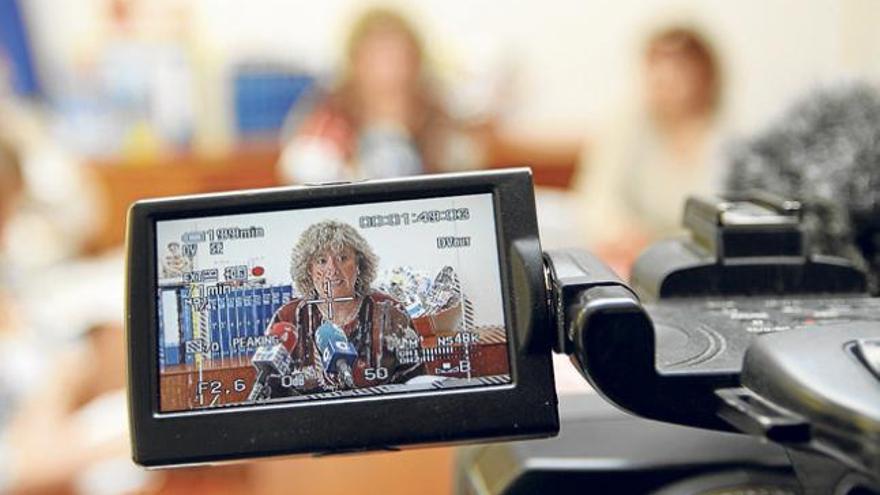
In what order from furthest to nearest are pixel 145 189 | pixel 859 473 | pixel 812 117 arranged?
pixel 145 189
pixel 812 117
pixel 859 473

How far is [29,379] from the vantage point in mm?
1727

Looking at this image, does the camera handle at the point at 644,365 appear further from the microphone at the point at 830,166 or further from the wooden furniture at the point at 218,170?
the wooden furniture at the point at 218,170

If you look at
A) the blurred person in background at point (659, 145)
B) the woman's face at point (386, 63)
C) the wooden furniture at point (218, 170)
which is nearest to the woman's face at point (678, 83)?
the blurred person in background at point (659, 145)

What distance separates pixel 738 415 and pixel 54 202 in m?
2.37

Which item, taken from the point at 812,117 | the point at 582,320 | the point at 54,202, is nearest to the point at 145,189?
the point at 54,202

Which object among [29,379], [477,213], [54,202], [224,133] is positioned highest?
[224,133]

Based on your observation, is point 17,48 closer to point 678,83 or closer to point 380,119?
point 380,119

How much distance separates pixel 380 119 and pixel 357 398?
7.47 feet

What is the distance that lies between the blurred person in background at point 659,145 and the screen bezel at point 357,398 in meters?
1.96

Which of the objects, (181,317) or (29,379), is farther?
(29,379)

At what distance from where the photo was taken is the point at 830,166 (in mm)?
683

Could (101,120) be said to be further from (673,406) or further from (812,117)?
(673,406)

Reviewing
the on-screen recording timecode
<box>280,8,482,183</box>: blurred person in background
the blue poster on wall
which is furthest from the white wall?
the on-screen recording timecode

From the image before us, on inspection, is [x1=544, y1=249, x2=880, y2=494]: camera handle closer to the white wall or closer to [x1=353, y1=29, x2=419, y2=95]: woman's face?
[x1=353, y1=29, x2=419, y2=95]: woman's face
